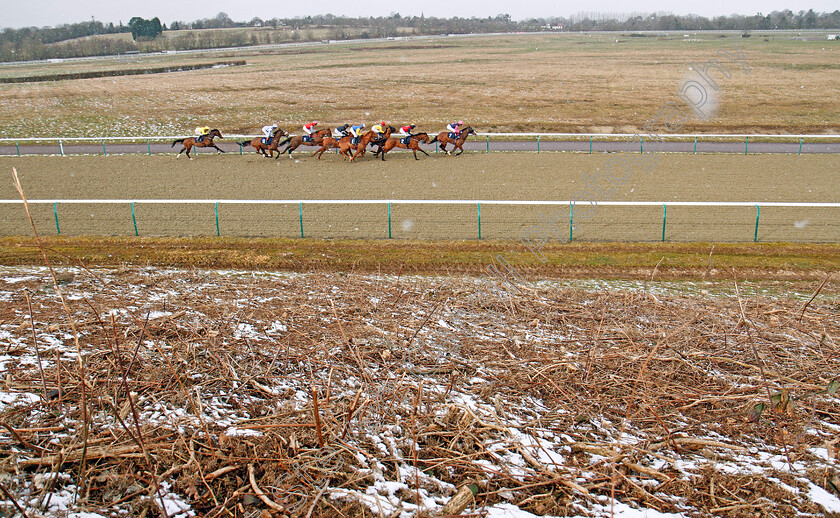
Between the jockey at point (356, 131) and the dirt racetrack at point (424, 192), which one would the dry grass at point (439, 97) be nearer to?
the dirt racetrack at point (424, 192)

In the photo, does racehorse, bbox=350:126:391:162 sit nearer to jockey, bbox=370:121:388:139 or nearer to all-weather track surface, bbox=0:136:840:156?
jockey, bbox=370:121:388:139

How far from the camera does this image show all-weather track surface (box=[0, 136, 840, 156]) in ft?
84.8

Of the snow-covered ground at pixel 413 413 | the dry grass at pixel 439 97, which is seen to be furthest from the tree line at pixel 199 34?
the snow-covered ground at pixel 413 413

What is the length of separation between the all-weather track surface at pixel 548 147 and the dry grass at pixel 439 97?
468 cm

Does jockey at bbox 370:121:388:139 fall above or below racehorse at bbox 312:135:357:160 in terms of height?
above

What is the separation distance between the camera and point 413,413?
4.73 meters

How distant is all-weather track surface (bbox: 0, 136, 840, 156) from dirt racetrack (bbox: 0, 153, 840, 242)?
1.63 m

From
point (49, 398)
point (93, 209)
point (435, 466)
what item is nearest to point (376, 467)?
point (435, 466)

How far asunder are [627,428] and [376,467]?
2215mm

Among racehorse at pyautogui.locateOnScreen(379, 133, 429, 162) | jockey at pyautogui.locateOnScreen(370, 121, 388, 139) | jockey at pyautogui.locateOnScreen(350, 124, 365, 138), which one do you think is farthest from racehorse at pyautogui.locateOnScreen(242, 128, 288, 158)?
racehorse at pyautogui.locateOnScreen(379, 133, 429, 162)

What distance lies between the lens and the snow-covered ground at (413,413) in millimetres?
4223

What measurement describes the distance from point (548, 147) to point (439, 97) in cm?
1932

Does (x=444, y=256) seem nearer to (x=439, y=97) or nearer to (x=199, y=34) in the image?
(x=439, y=97)

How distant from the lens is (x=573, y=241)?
47.0 feet
